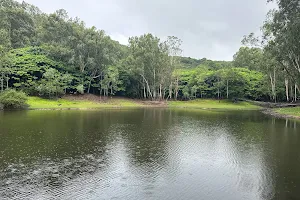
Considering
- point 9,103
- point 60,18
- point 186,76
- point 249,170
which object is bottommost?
point 249,170

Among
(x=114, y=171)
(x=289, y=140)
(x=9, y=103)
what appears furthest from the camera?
(x=9, y=103)

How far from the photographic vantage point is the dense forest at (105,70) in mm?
53938

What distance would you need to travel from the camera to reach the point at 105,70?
63625 millimetres

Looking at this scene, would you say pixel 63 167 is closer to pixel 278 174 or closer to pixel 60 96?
pixel 278 174

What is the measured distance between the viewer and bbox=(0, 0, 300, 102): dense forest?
53.9 m

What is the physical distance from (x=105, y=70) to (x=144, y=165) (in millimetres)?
52674

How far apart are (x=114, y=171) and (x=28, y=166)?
3944 millimetres

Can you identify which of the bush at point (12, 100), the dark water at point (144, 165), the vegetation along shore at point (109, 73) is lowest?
the dark water at point (144, 165)

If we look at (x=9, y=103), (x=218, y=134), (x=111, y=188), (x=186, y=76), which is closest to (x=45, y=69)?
(x=9, y=103)

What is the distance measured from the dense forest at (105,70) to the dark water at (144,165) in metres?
32.6

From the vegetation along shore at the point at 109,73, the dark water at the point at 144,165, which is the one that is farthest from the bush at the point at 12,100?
the dark water at the point at 144,165

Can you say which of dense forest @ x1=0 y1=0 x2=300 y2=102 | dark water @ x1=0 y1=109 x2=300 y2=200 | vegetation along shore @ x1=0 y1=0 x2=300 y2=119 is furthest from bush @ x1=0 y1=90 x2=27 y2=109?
dark water @ x1=0 y1=109 x2=300 y2=200

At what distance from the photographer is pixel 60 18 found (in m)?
63.7

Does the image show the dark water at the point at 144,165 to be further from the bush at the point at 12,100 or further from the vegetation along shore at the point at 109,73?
the vegetation along shore at the point at 109,73
